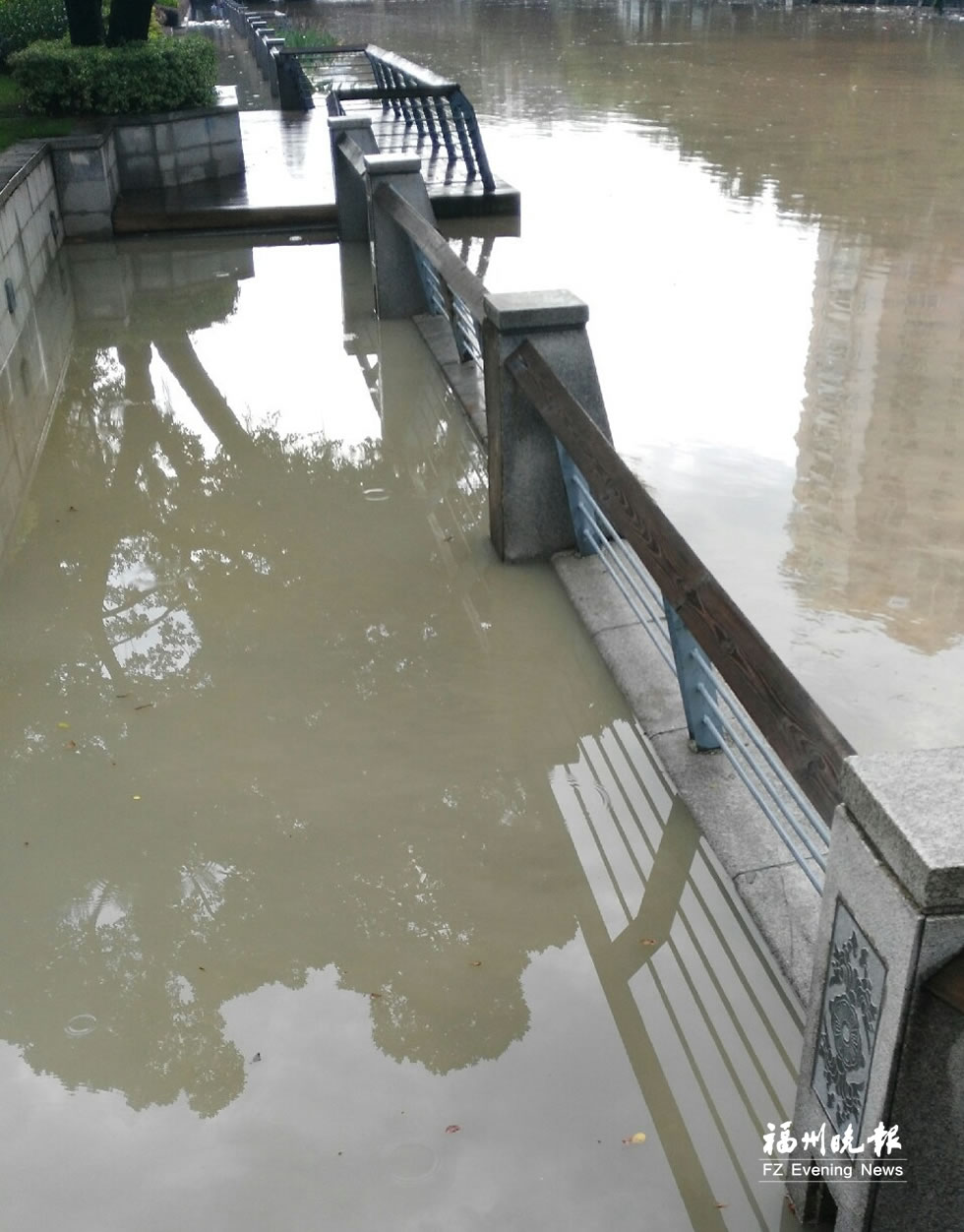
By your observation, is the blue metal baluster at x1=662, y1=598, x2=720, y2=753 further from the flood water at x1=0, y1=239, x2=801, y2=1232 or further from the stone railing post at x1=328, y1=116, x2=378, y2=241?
the stone railing post at x1=328, y1=116, x2=378, y2=241

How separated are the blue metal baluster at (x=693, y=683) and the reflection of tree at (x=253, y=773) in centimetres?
58

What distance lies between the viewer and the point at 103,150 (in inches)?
560

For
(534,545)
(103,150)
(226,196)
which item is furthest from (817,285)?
(103,150)

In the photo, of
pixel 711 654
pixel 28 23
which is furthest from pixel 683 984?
pixel 28 23

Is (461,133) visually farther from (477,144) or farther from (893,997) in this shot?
(893,997)

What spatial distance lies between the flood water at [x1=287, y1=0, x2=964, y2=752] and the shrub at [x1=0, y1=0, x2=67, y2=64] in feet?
21.5

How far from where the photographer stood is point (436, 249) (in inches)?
324

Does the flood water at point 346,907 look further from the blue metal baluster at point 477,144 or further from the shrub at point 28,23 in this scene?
the shrub at point 28,23

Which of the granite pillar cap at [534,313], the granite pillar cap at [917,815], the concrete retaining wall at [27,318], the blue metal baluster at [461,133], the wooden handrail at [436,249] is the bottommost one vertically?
the concrete retaining wall at [27,318]

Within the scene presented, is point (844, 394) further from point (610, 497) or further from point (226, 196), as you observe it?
point (226, 196)

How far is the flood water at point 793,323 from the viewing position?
5934mm

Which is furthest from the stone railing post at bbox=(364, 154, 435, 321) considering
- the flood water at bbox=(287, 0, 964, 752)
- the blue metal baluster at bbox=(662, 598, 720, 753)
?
the blue metal baluster at bbox=(662, 598, 720, 753)

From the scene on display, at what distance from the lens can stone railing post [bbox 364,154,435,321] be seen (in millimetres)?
10250

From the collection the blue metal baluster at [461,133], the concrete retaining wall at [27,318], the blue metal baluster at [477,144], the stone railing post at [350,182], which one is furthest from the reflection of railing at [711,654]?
the blue metal baluster at [461,133]
